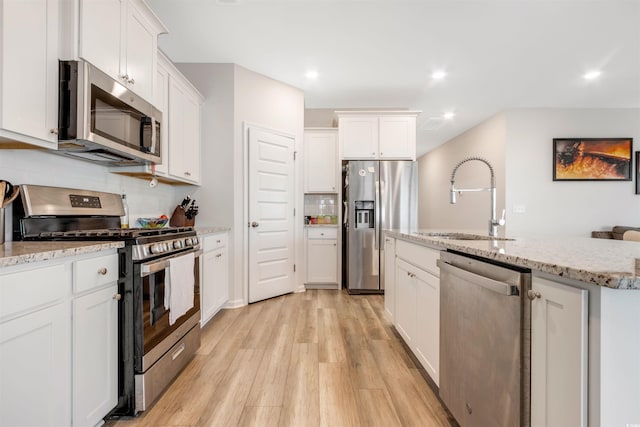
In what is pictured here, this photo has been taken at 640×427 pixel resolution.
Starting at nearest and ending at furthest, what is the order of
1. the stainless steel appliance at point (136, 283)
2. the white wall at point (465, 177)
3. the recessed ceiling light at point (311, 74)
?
the stainless steel appliance at point (136, 283)
the recessed ceiling light at point (311, 74)
the white wall at point (465, 177)

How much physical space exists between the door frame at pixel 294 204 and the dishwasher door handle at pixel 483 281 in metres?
2.45

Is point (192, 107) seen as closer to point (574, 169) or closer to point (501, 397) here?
point (501, 397)

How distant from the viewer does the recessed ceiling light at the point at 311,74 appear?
3.62 metres

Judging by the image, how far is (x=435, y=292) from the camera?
63.4 inches

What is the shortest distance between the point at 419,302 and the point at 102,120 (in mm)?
2163

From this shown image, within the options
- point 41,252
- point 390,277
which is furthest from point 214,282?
point 41,252

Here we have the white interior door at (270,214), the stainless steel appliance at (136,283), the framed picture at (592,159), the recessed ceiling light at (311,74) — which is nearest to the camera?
the stainless steel appliance at (136,283)

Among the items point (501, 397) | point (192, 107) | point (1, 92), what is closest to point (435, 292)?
point (501, 397)

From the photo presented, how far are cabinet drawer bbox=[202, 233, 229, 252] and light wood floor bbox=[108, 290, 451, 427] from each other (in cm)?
72

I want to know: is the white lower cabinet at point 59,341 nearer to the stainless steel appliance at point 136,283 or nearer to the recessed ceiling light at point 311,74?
the stainless steel appliance at point 136,283

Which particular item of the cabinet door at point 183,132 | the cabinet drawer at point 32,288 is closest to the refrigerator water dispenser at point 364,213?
the cabinet door at point 183,132

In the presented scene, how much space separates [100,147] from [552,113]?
6.12m

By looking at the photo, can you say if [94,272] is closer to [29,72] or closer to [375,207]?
[29,72]

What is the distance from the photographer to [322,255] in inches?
166
